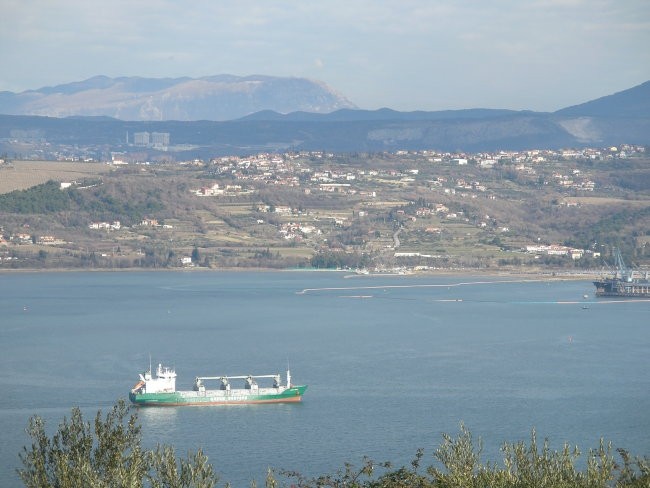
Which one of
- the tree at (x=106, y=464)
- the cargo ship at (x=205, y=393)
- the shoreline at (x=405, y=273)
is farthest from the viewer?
the shoreline at (x=405, y=273)

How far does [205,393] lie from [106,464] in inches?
595

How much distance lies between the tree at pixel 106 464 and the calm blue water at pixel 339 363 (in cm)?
653

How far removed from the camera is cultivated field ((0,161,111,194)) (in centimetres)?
8206

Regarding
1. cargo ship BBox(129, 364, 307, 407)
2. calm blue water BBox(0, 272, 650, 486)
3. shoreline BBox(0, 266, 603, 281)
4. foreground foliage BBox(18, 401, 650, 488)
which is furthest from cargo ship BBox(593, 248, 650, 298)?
foreground foliage BBox(18, 401, 650, 488)

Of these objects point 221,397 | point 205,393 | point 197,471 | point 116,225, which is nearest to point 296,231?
point 116,225

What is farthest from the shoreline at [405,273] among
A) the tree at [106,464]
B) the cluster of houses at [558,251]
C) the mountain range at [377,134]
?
the mountain range at [377,134]

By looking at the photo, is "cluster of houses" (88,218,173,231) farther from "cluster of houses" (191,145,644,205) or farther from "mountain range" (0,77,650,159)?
"mountain range" (0,77,650,159)

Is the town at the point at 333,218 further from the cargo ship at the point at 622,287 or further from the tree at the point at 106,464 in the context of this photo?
the tree at the point at 106,464

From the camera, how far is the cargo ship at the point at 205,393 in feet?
92.4

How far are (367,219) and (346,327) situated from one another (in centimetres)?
3677

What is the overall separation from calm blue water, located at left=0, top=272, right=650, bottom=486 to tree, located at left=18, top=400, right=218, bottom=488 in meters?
6.53

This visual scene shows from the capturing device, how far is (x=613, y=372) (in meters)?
31.7

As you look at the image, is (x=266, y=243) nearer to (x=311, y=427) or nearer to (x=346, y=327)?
(x=346, y=327)

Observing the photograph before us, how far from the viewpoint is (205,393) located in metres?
28.3
